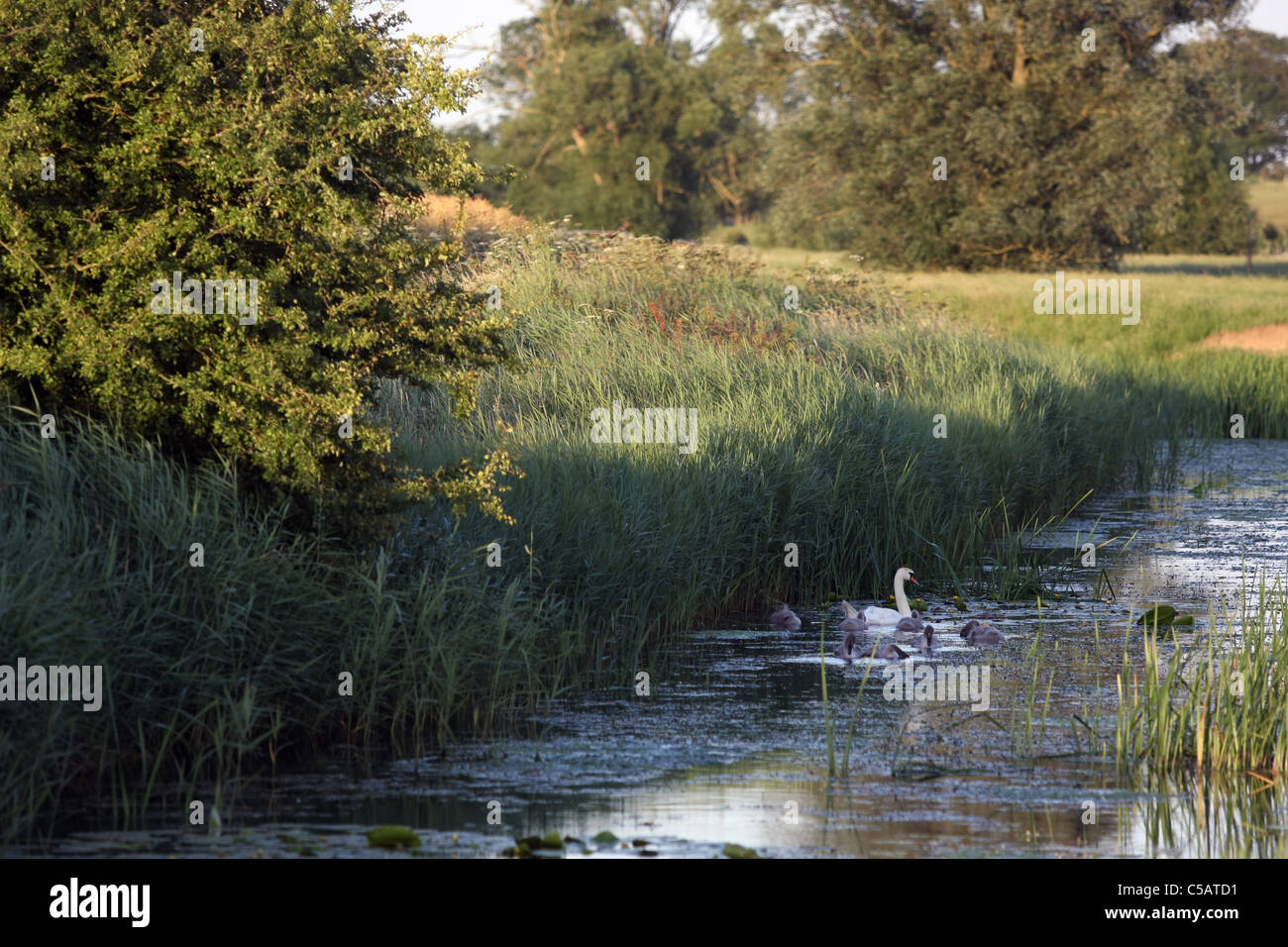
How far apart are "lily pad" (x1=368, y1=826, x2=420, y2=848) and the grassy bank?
0.91m

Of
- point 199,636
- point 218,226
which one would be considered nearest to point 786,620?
point 199,636

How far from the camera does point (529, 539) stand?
8406 mm

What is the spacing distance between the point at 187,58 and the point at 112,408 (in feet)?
5.37

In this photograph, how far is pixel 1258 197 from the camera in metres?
88.0

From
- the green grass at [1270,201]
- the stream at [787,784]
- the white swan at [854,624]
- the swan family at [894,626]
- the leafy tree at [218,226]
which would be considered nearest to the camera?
the stream at [787,784]

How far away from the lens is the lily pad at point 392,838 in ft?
17.7

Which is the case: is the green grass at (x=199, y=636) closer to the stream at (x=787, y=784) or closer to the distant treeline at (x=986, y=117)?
the stream at (x=787, y=784)

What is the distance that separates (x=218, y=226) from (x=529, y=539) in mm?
2418

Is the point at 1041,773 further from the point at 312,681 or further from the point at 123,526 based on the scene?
the point at 123,526

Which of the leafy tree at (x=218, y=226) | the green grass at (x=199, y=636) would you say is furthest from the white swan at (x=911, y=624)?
the leafy tree at (x=218, y=226)

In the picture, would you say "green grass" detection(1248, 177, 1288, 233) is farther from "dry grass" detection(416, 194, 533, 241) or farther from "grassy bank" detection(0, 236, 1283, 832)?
"grassy bank" detection(0, 236, 1283, 832)

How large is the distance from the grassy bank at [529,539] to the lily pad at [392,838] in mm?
908
